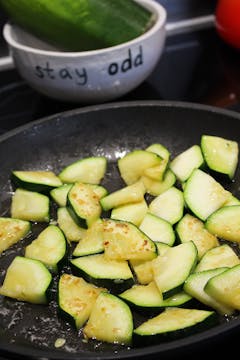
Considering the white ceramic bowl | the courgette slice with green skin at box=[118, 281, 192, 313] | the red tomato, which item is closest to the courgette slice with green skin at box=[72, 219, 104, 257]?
the courgette slice with green skin at box=[118, 281, 192, 313]

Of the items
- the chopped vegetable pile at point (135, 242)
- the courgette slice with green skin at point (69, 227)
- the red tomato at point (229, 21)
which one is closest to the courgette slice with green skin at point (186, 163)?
the chopped vegetable pile at point (135, 242)

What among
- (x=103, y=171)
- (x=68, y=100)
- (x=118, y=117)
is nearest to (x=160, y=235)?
(x=103, y=171)

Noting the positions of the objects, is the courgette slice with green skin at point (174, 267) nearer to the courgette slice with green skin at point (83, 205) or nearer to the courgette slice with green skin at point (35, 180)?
the courgette slice with green skin at point (83, 205)

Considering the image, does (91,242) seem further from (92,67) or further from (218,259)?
(92,67)

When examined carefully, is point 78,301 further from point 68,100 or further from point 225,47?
point 225,47

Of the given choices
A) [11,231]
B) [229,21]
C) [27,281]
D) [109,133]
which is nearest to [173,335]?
[27,281]
